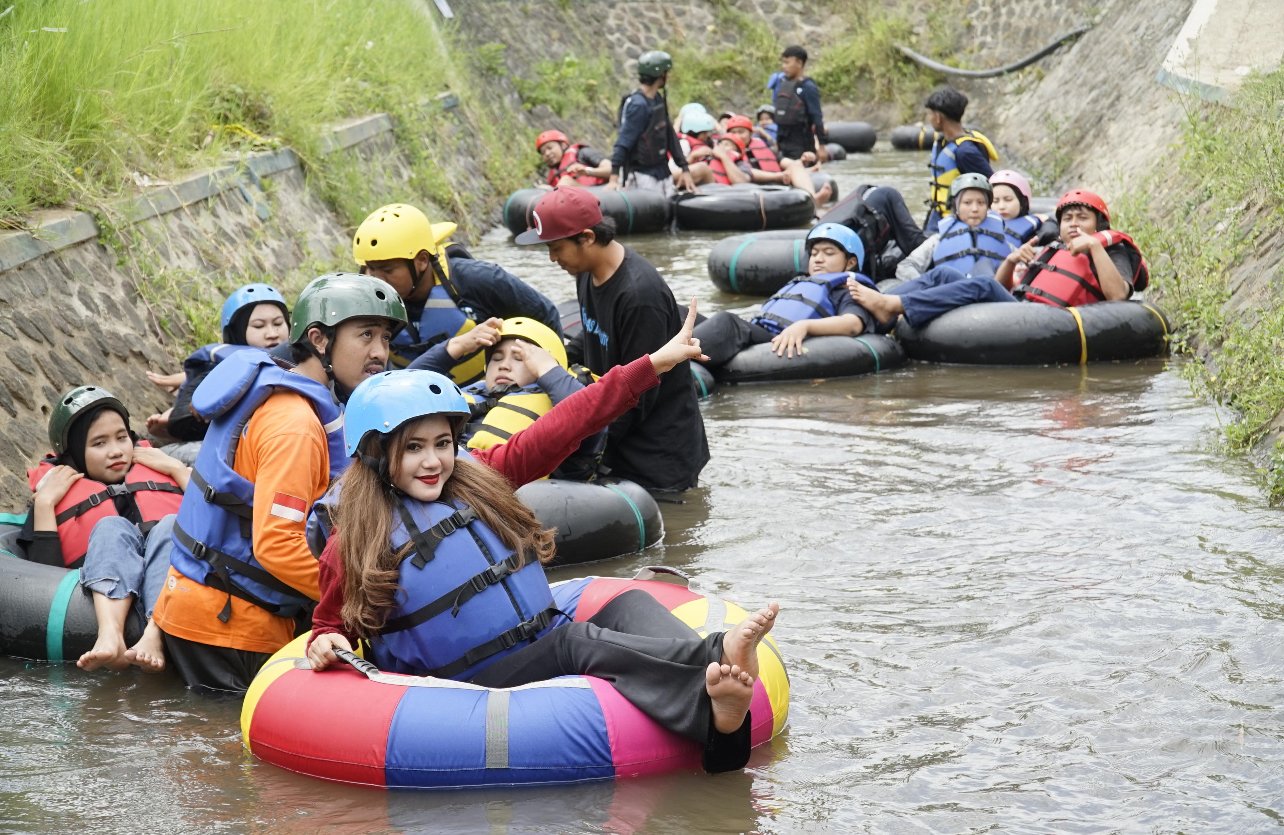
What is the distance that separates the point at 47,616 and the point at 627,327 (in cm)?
275

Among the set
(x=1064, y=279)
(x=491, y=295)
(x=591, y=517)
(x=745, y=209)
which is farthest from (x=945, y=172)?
(x=591, y=517)

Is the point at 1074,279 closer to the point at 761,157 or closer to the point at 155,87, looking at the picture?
the point at 155,87

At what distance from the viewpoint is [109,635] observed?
541 cm

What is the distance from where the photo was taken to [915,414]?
8969 mm

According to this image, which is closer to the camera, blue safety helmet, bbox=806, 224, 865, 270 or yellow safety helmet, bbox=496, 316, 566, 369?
yellow safety helmet, bbox=496, 316, 566, 369

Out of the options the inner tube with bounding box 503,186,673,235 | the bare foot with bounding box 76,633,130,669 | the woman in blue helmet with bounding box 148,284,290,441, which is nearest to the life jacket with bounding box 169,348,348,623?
the bare foot with bounding box 76,633,130,669

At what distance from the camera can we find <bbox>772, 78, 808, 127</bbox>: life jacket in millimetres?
18328

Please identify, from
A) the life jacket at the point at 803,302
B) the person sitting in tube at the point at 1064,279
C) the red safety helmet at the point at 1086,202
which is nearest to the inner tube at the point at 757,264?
the life jacket at the point at 803,302

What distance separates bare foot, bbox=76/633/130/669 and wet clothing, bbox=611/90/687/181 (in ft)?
35.8

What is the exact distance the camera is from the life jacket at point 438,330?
766cm

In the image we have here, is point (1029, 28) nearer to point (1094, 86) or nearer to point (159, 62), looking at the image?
point (1094, 86)

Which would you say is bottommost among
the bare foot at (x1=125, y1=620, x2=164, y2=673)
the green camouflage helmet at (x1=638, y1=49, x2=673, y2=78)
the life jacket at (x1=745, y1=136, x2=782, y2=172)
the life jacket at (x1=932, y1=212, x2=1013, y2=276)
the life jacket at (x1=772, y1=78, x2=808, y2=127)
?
the bare foot at (x1=125, y1=620, x2=164, y2=673)

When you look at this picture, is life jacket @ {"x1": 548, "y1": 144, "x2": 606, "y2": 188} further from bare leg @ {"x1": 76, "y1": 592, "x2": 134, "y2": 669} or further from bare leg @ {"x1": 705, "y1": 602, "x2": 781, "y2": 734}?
bare leg @ {"x1": 705, "y1": 602, "x2": 781, "y2": 734}

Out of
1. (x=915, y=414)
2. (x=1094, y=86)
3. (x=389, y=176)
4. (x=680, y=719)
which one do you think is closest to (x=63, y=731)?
(x=680, y=719)
